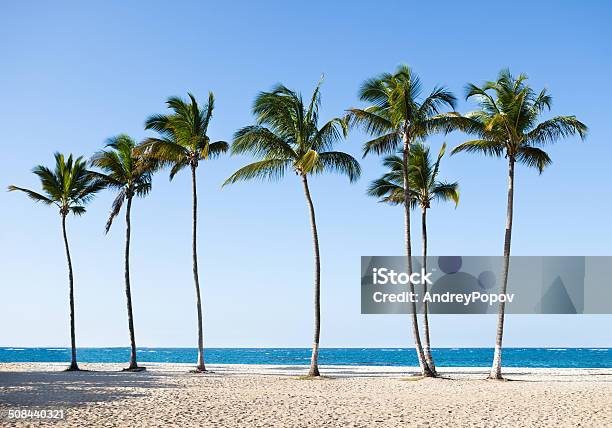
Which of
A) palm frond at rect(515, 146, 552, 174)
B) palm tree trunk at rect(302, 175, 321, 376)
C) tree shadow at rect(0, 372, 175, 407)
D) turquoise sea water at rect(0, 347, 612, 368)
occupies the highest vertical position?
palm frond at rect(515, 146, 552, 174)

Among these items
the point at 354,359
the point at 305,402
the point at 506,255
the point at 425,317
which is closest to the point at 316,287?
the point at 425,317

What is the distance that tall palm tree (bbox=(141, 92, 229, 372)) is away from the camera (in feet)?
87.8

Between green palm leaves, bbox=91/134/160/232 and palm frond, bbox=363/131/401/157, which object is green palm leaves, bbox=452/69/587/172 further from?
green palm leaves, bbox=91/134/160/232

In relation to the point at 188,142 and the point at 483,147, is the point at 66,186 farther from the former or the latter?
the point at 483,147

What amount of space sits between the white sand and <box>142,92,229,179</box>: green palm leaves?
922 centimetres

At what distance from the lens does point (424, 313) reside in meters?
25.4

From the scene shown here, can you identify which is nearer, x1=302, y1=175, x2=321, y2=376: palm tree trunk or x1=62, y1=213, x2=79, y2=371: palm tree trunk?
x1=302, y1=175, x2=321, y2=376: palm tree trunk

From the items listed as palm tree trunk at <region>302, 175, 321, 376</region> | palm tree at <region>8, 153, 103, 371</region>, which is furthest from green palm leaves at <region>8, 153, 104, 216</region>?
palm tree trunk at <region>302, 175, 321, 376</region>

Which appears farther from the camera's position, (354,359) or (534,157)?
(354,359)

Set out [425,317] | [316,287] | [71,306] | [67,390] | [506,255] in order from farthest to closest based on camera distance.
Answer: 1. [71,306]
2. [425,317]
3. [316,287]
4. [506,255]
5. [67,390]

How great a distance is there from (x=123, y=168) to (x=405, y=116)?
12.9 metres

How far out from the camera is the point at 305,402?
52.5 feet

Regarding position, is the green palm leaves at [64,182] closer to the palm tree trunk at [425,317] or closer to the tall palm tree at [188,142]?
the tall palm tree at [188,142]

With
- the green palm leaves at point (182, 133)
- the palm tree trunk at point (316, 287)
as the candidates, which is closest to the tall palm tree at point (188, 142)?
the green palm leaves at point (182, 133)
